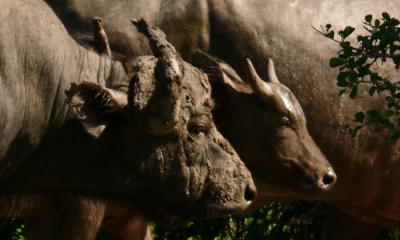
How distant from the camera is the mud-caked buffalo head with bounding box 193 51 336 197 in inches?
299

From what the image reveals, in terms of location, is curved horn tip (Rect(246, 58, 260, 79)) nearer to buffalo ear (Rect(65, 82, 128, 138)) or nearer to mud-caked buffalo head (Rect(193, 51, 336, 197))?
mud-caked buffalo head (Rect(193, 51, 336, 197))

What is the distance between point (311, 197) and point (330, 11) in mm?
1037

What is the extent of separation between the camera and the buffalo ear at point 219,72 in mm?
7629

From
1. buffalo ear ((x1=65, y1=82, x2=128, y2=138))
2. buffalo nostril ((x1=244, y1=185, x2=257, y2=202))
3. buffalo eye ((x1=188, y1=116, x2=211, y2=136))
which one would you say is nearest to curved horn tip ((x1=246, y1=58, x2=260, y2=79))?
buffalo eye ((x1=188, y1=116, x2=211, y2=136))

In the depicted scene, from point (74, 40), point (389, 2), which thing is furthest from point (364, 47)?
point (389, 2)

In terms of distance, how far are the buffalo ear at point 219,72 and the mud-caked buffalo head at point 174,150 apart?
27.4 inches

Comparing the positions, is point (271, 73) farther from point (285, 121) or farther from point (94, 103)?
point (94, 103)

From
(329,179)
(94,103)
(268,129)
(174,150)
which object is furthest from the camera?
(268,129)

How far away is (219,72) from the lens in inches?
300

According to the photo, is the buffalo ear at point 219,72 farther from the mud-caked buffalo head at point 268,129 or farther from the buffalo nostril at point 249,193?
the buffalo nostril at point 249,193

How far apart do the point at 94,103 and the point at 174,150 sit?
0.43m

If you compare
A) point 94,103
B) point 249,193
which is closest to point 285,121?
point 249,193

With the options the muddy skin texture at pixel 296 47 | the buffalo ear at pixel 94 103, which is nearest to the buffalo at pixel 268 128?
the muddy skin texture at pixel 296 47

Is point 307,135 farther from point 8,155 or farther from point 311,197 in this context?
point 8,155
